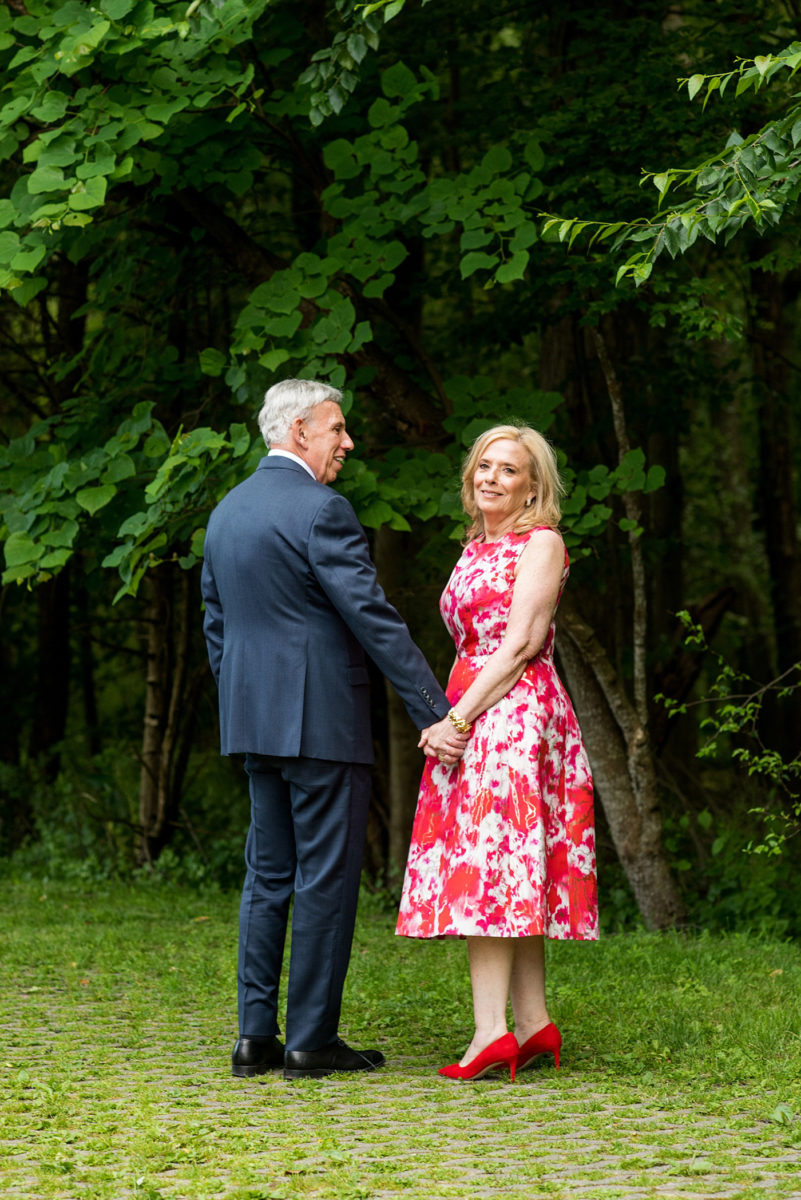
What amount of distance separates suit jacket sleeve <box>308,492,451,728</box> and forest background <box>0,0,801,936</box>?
1435mm

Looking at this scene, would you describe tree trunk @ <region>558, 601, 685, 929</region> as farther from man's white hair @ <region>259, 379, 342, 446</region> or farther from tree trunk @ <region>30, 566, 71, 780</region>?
tree trunk @ <region>30, 566, 71, 780</region>

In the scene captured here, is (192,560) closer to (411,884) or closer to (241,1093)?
(411,884)

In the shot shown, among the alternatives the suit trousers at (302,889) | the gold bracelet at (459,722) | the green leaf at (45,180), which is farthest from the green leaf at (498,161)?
the suit trousers at (302,889)

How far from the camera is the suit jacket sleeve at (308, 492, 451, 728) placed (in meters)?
4.45

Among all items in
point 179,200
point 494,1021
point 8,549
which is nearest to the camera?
point 494,1021

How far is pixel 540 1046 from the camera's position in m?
4.62

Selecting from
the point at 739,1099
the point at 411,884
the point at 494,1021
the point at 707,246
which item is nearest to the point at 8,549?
the point at 411,884

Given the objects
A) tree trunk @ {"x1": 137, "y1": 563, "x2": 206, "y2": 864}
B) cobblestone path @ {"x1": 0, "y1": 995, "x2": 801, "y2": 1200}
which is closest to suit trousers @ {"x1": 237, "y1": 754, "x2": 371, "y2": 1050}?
cobblestone path @ {"x1": 0, "y1": 995, "x2": 801, "y2": 1200}

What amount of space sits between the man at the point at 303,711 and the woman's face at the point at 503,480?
45cm

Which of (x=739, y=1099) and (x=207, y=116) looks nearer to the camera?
(x=739, y=1099)

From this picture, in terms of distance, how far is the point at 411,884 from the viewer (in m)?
4.67

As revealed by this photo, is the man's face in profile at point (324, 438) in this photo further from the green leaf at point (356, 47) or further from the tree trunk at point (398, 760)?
the tree trunk at point (398, 760)

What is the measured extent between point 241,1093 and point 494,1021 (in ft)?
2.72

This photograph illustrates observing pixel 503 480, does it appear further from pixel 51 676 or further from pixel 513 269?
pixel 51 676
